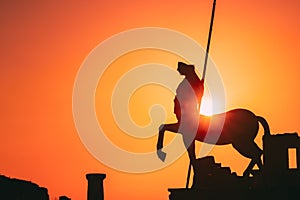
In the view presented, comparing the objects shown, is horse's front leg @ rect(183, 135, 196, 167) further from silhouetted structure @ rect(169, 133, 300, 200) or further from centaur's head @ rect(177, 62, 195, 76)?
centaur's head @ rect(177, 62, 195, 76)

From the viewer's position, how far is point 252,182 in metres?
20.1

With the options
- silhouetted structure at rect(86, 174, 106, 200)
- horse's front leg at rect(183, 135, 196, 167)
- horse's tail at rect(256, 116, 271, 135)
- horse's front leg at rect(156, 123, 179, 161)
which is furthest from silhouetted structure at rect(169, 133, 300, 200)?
silhouetted structure at rect(86, 174, 106, 200)

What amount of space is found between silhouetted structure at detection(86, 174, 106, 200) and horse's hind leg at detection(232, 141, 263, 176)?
3.48 m

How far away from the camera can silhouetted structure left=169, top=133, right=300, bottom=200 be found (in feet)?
65.1

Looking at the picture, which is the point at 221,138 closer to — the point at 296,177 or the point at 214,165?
the point at 214,165

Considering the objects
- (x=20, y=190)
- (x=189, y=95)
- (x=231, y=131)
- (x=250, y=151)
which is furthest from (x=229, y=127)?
(x=20, y=190)

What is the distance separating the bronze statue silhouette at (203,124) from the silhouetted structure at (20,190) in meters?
19.5

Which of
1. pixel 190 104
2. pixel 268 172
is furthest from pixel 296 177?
pixel 190 104

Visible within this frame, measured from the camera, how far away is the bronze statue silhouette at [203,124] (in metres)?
21.4

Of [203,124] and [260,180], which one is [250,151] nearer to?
[203,124]

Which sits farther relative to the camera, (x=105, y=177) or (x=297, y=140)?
(x=105, y=177)

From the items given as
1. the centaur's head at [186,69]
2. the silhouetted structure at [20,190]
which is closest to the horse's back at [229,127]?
the centaur's head at [186,69]

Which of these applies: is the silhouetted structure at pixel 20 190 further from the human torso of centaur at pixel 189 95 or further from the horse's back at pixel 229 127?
the horse's back at pixel 229 127

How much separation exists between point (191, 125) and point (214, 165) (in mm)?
1295
